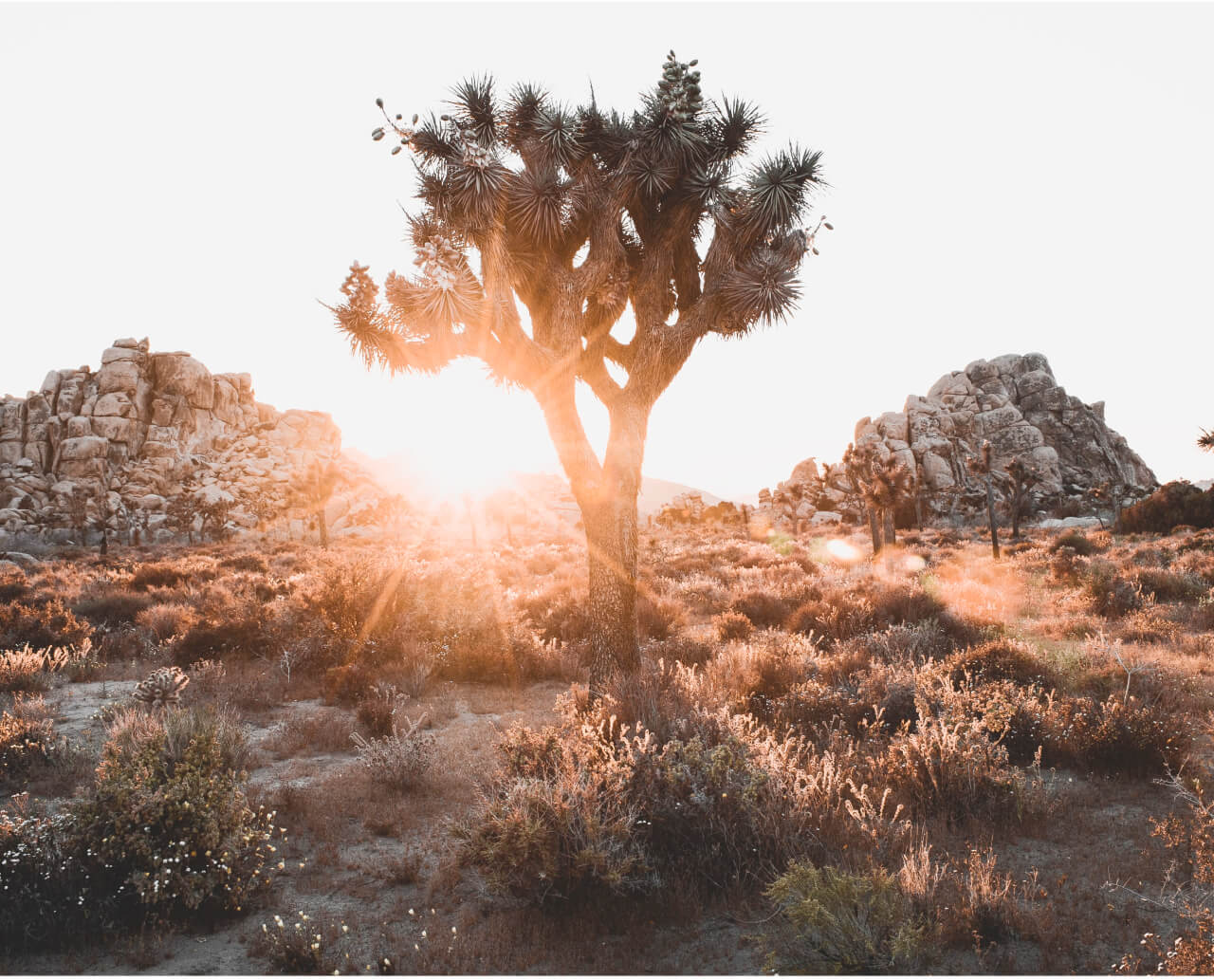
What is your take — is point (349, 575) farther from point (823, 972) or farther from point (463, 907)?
point (823, 972)

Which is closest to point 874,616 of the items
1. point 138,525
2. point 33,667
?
point 33,667

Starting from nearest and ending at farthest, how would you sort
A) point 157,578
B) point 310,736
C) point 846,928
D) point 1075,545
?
point 846,928, point 310,736, point 157,578, point 1075,545

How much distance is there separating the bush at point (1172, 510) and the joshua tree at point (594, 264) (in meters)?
41.4

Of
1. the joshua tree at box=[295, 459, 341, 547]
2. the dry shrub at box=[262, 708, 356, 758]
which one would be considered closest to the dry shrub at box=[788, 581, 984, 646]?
the dry shrub at box=[262, 708, 356, 758]

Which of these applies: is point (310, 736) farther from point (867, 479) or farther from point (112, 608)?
point (867, 479)

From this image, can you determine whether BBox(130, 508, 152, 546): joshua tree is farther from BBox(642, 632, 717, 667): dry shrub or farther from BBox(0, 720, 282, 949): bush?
BBox(0, 720, 282, 949): bush

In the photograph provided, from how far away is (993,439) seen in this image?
214 ft

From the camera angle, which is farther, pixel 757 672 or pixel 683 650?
pixel 683 650

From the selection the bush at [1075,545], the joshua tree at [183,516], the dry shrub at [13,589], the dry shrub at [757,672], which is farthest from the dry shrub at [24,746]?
the joshua tree at [183,516]

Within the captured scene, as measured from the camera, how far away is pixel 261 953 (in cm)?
376

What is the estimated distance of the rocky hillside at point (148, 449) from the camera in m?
68.5

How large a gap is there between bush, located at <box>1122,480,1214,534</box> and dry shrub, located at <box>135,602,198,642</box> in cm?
4732

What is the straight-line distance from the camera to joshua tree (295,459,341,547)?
46969 millimetres

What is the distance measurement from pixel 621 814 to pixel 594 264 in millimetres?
7392
